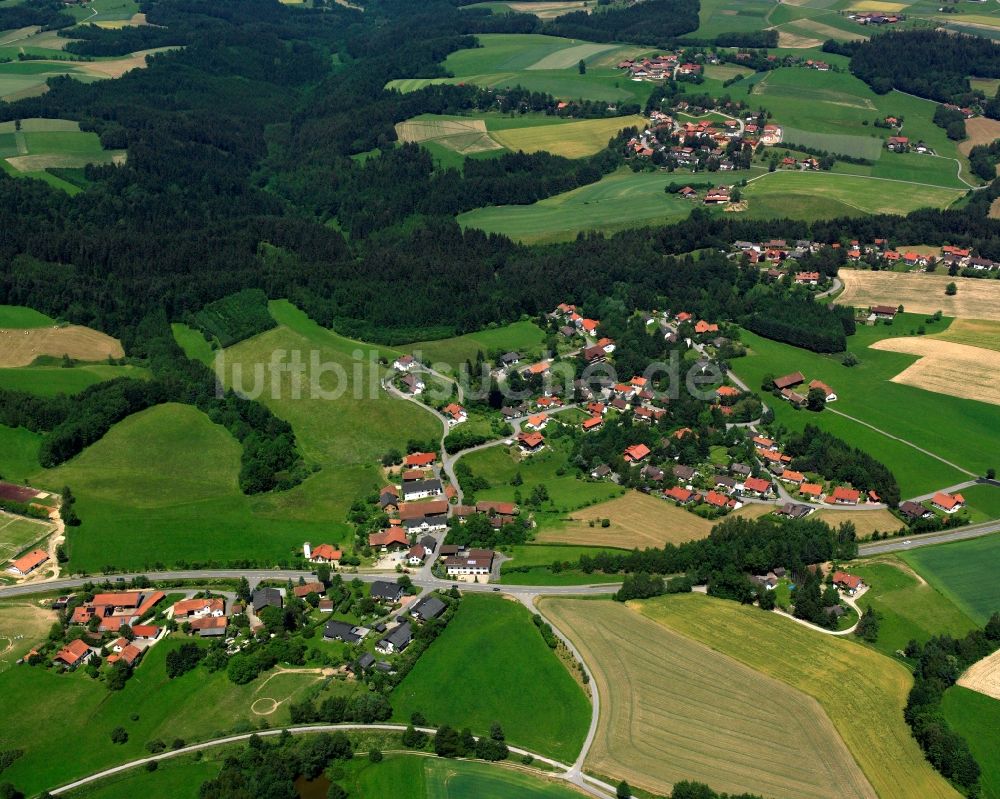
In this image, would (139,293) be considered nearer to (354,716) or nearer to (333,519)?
(333,519)

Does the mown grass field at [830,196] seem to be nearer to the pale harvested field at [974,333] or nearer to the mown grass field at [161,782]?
the pale harvested field at [974,333]

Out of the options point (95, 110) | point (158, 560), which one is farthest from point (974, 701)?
point (95, 110)

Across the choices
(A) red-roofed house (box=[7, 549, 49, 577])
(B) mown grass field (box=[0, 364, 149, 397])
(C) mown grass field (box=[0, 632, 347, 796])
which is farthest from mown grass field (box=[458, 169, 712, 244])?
(C) mown grass field (box=[0, 632, 347, 796])

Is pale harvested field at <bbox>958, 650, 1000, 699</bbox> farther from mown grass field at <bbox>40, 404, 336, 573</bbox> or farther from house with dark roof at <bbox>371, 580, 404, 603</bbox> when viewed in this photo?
mown grass field at <bbox>40, 404, 336, 573</bbox>

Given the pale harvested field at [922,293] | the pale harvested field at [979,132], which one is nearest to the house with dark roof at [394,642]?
the pale harvested field at [922,293]

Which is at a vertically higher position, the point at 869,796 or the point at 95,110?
the point at 95,110
